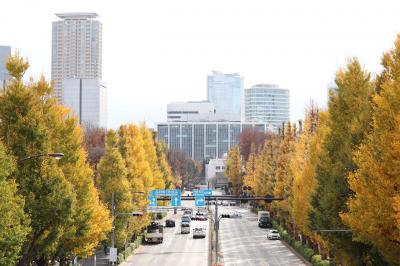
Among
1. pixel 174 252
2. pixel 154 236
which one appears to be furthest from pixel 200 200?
pixel 154 236

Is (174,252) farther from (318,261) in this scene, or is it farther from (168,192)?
(318,261)

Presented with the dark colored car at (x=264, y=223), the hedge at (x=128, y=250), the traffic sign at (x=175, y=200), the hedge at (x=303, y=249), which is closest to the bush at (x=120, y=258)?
the hedge at (x=128, y=250)

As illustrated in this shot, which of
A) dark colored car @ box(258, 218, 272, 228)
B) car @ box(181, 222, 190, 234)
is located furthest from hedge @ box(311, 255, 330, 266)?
dark colored car @ box(258, 218, 272, 228)

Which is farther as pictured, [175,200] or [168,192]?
[168,192]

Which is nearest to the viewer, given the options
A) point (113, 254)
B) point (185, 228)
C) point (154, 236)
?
point (113, 254)

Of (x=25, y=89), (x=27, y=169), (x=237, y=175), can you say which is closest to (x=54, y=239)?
(x=27, y=169)

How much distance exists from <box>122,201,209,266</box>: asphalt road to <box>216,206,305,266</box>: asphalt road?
2.04 metres

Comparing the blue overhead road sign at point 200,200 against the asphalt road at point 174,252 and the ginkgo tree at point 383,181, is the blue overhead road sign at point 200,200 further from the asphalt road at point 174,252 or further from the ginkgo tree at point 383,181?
the ginkgo tree at point 383,181

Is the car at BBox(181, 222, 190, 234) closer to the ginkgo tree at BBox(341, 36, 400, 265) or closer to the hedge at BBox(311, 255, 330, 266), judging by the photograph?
the hedge at BBox(311, 255, 330, 266)

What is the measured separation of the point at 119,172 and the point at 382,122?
3546cm

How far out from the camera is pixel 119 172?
61281 mm

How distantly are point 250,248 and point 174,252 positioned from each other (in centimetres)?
797

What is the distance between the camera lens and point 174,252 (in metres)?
68.9

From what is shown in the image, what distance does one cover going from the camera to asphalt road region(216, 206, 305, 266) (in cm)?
6228
